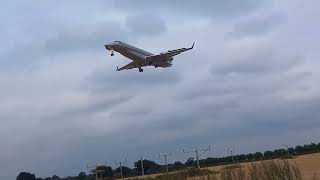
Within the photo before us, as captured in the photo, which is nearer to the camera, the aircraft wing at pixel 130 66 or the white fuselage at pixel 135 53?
the white fuselage at pixel 135 53

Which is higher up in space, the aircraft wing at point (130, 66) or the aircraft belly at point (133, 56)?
the aircraft belly at point (133, 56)

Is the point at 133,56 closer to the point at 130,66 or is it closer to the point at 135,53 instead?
the point at 135,53

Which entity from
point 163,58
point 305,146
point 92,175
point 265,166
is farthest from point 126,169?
point 265,166

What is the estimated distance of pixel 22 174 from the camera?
128125 millimetres

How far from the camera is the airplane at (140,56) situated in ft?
181

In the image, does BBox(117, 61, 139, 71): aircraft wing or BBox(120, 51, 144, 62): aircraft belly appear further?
BBox(117, 61, 139, 71): aircraft wing

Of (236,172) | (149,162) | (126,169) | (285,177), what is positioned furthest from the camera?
(149,162)

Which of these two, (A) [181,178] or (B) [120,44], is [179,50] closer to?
(B) [120,44]

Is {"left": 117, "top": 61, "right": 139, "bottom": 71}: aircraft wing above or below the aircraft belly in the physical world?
below

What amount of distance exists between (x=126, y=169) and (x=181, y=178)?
273ft

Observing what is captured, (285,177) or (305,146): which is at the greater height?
(305,146)

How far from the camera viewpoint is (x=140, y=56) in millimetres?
55469

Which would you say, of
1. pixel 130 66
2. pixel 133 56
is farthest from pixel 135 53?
pixel 130 66

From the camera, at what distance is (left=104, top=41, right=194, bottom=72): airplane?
181ft
